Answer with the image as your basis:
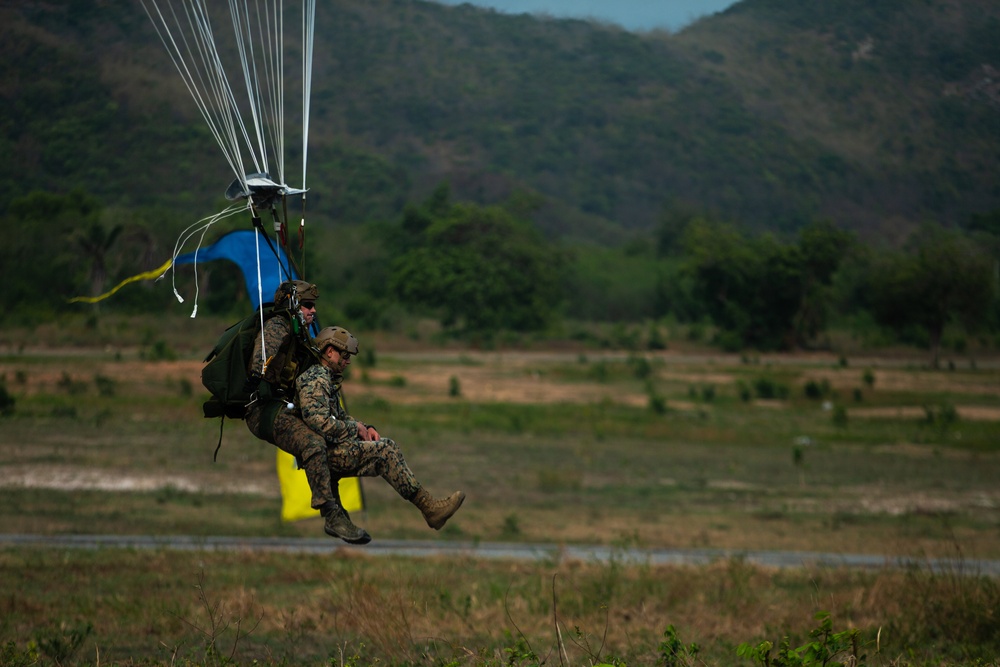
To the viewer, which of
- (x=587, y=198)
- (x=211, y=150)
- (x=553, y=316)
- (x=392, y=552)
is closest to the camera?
(x=392, y=552)

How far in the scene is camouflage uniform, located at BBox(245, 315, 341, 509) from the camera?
8766mm

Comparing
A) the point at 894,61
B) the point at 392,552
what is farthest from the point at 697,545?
the point at 894,61

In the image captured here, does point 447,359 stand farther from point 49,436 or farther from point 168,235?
point 49,436

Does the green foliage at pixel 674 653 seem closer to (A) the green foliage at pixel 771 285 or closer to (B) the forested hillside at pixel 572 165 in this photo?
(B) the forested hillside at pixel 572 165

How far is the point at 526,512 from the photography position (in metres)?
24.8

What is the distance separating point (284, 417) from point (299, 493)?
5.50 m

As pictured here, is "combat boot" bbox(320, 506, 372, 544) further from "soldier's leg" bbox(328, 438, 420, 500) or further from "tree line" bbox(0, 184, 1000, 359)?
"tree line" bbox(0, 184, 1000, 359)

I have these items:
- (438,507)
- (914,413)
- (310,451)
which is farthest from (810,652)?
(914,413)

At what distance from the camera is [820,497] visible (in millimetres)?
27391

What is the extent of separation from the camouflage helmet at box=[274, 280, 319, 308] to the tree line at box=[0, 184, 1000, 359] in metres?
41.0

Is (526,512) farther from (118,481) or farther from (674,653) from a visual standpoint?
(674,653)

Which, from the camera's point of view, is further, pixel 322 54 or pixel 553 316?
pixel 322 54

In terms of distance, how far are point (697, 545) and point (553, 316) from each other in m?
55.5

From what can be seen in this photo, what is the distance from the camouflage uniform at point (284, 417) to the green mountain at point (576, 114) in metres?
24.2
